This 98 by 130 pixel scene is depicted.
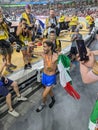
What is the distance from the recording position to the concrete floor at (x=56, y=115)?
4.79 meters

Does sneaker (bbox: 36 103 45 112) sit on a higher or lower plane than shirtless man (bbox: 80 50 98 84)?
lower

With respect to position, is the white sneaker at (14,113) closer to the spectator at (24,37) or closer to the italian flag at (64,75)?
the italian flag at (64,75)

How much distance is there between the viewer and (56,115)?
521 cm

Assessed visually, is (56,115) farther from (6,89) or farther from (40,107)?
(6,89)

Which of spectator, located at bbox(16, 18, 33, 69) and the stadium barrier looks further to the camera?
spectator, located at bbox(16, 18, 33, 69)

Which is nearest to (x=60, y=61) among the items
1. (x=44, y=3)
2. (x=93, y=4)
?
(x=93, y=4)

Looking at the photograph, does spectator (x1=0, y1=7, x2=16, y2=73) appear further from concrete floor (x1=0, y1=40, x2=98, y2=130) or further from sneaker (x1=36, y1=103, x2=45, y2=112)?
sneaker (x1=36, y1=103, x2=45, y2=112)

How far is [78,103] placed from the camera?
5781 mm

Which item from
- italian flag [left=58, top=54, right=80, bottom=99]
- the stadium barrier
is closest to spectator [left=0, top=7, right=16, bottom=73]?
the stadium barrier

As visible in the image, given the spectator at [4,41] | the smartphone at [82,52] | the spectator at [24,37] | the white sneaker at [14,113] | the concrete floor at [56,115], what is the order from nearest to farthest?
1. the smartphone at [82,52]
2. the concrete floor at [56,115]
3. the white sneaker at [14,113]
4. the spectator at [4,41]
5. the spectator at [24,37]

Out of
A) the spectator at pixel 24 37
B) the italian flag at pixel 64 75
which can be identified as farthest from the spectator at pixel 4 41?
the italian flag at pixel 64 75

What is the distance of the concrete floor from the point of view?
4789mm

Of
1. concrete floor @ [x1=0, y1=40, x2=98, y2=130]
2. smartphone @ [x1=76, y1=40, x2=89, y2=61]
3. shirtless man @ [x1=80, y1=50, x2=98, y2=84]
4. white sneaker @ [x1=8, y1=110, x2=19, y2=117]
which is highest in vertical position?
smartphone @ [x1=76, y1=40, x2=89, y2=61]

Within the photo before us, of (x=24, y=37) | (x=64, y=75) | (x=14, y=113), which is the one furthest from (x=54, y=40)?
(x=14, y=113)
